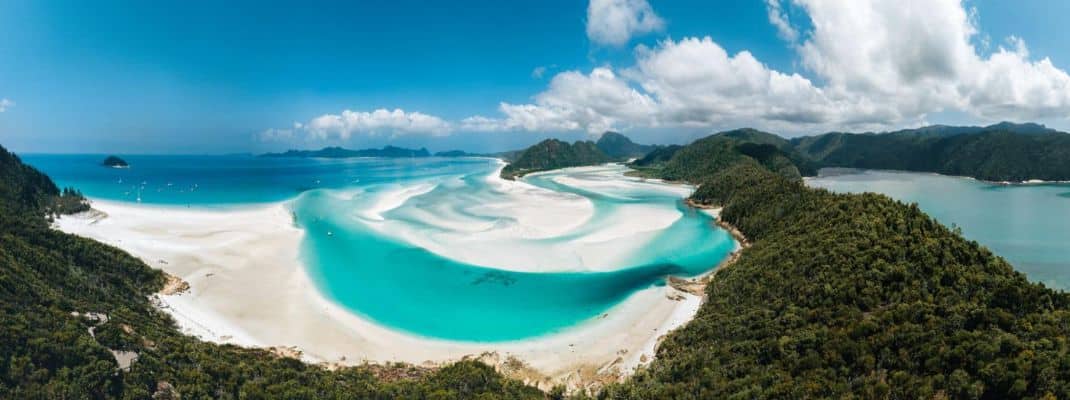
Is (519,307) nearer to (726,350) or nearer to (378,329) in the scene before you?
(378,329)

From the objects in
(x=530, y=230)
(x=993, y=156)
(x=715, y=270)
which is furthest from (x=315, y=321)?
Answer: (x=993, y=156)

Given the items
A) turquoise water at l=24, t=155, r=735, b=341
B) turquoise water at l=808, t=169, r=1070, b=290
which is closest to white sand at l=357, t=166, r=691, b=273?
turquoise water at l=24, t=155, r=735, b=341

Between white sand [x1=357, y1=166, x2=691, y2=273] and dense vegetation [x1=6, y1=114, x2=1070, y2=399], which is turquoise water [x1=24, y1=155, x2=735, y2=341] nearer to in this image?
white sand [x1=357, y1=166, x2=691, y2=273]

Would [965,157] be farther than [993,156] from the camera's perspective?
Yes

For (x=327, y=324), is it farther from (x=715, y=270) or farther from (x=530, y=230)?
(x=715, y=270)

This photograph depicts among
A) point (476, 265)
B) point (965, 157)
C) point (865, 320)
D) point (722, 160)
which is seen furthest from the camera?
point (965, 157)

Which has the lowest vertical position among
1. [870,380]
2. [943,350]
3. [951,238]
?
[870,380]

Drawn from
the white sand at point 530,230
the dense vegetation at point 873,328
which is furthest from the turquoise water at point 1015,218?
the white sand at point 530,230

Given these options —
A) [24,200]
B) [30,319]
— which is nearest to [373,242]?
[30,319]
